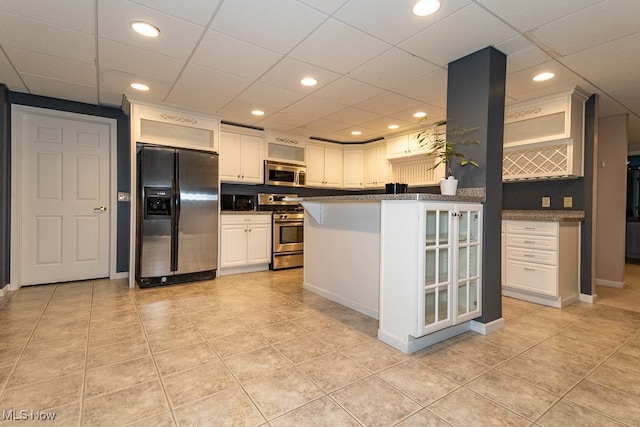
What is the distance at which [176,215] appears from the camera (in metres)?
3.89

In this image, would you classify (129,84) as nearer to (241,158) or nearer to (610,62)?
(241,158)

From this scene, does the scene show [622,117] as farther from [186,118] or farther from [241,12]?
[186,118]

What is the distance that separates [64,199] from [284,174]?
3.03 m

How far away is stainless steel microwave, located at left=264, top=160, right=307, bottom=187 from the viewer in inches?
201

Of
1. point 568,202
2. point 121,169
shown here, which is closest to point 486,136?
point 568,202

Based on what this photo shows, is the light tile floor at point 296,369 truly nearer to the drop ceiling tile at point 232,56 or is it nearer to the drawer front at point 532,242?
the drawer front at point 532,242

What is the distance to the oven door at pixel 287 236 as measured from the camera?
4.92 meters

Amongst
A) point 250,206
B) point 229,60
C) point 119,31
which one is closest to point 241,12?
point 229,60

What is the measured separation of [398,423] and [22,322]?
10.1 feet

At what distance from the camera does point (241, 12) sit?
2.07 meters

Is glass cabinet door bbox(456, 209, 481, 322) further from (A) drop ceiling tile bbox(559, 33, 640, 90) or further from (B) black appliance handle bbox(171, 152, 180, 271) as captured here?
(B) black appliance handle bbox(171, 152, 180, 271)

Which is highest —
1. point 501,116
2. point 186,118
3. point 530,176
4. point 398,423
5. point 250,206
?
point 186,118

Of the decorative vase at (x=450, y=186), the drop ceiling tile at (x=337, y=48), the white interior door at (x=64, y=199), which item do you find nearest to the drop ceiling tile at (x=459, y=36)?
the drop ceiling tile at (x=337, y=48)

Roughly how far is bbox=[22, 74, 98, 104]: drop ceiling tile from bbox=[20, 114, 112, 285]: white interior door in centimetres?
33
